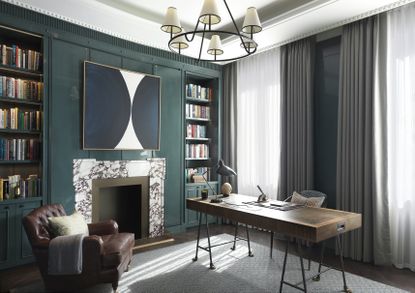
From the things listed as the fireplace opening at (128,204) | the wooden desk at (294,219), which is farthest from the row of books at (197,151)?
the wooden desk at (294,219)

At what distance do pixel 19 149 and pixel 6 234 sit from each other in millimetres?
956

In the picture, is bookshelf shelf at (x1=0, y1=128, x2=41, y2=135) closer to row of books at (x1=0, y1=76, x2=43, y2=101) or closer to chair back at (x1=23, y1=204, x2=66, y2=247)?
row of books at (x1=0, y1=76, x2=43, y2=101)

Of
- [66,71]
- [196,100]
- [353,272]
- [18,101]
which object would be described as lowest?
[353,272]

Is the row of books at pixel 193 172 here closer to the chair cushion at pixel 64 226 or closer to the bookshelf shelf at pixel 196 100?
the bookshelf shelf at pixel 196 100

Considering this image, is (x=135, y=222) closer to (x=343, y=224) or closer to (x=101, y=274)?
(x=101, y=274)

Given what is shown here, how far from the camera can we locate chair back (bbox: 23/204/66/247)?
281 centimetres

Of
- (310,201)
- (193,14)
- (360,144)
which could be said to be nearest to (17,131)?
(193,14)

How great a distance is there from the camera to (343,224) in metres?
2.73

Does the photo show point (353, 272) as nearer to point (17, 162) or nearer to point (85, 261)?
point (85, 261)

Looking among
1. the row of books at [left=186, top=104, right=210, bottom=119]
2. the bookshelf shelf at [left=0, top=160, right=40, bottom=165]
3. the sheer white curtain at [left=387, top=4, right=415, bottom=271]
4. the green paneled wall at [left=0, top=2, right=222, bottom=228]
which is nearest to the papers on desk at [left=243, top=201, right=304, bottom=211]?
the sheer white curtain at [left=387, top=4, right=415, bottom=271]

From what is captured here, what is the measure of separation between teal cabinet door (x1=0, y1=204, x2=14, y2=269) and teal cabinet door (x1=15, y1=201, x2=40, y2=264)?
0.06 metres

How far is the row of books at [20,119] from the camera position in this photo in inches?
139

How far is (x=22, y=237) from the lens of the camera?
356 cm

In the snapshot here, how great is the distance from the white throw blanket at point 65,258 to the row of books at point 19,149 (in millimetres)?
1379
